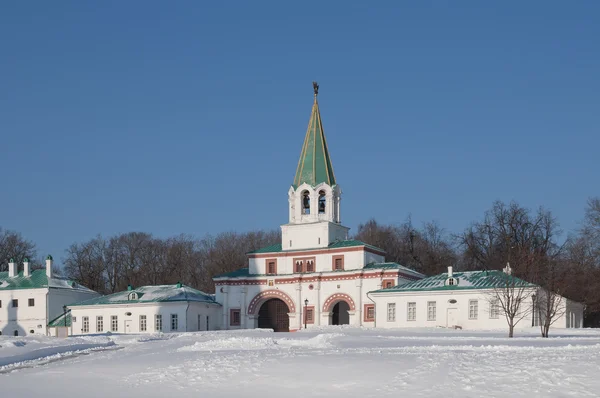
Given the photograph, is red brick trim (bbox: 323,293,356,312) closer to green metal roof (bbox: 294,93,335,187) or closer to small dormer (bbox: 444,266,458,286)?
small dormer (bbox: 444,266,458,286)

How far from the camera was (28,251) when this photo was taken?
8112 cm

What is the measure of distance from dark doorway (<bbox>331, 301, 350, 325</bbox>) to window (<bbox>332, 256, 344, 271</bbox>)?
7.60ft

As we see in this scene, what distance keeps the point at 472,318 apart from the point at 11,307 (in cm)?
3438

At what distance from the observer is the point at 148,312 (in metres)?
55.8

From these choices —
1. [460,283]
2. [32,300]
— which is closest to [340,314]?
[460,283]

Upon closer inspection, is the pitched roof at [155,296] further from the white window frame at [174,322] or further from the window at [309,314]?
the window at [309,314]

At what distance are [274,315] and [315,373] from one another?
35.9 meters

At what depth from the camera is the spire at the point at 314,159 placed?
5616 centimetres

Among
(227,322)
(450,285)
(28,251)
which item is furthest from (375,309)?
(28,251)

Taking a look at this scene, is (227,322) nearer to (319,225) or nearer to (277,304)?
(277,304)

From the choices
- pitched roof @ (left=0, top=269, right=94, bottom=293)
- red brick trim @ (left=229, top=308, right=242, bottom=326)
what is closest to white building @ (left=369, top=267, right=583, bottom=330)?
red brick trim @ (left=229, top=308, right=242, bottom=326)

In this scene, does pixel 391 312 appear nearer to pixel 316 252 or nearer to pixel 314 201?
pixel 316 252

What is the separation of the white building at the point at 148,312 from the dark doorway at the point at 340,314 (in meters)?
8.21

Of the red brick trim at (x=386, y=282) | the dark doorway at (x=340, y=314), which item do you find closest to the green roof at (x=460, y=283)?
the red brick trim at (x=386, y=282)
